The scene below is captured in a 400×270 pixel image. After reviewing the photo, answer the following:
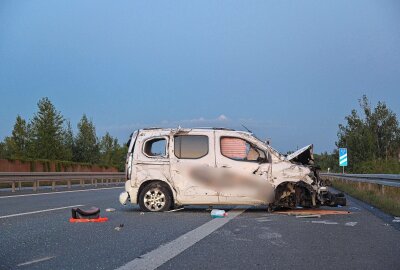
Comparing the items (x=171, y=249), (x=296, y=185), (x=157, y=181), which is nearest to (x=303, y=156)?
(x=296, y=185)

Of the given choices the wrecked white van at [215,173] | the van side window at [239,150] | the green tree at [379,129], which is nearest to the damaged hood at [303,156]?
the wrecked white van at [215,173]

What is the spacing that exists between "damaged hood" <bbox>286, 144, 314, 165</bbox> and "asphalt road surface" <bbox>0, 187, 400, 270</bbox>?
1.60 m

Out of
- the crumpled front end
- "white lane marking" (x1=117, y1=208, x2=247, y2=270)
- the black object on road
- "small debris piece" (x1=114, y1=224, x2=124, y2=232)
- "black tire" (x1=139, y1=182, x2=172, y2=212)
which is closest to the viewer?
"white lane marking" (x1=117, y1=208, x2=247, y2=270)

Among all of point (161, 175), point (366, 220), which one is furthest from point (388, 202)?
point (161, 175)

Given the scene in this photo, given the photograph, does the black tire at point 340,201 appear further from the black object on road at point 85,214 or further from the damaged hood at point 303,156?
the black object on road at point 85,214

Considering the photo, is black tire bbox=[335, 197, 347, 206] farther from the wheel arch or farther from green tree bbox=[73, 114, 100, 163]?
green tree bbox=[73, 114, 100, 163]

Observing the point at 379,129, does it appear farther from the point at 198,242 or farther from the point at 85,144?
the point at 198,242

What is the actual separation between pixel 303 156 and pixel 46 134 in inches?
2086

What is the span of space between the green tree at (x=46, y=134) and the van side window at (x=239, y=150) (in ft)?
171

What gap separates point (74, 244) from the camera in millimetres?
6961

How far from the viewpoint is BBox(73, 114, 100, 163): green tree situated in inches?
3115

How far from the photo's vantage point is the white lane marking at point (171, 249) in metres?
5.53

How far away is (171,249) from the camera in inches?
258

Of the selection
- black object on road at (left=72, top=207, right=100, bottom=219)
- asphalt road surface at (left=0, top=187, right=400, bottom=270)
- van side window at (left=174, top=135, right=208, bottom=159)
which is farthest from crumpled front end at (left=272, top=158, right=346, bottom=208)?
black object on road at (left=72, top=207, right=100, bottom=219)
